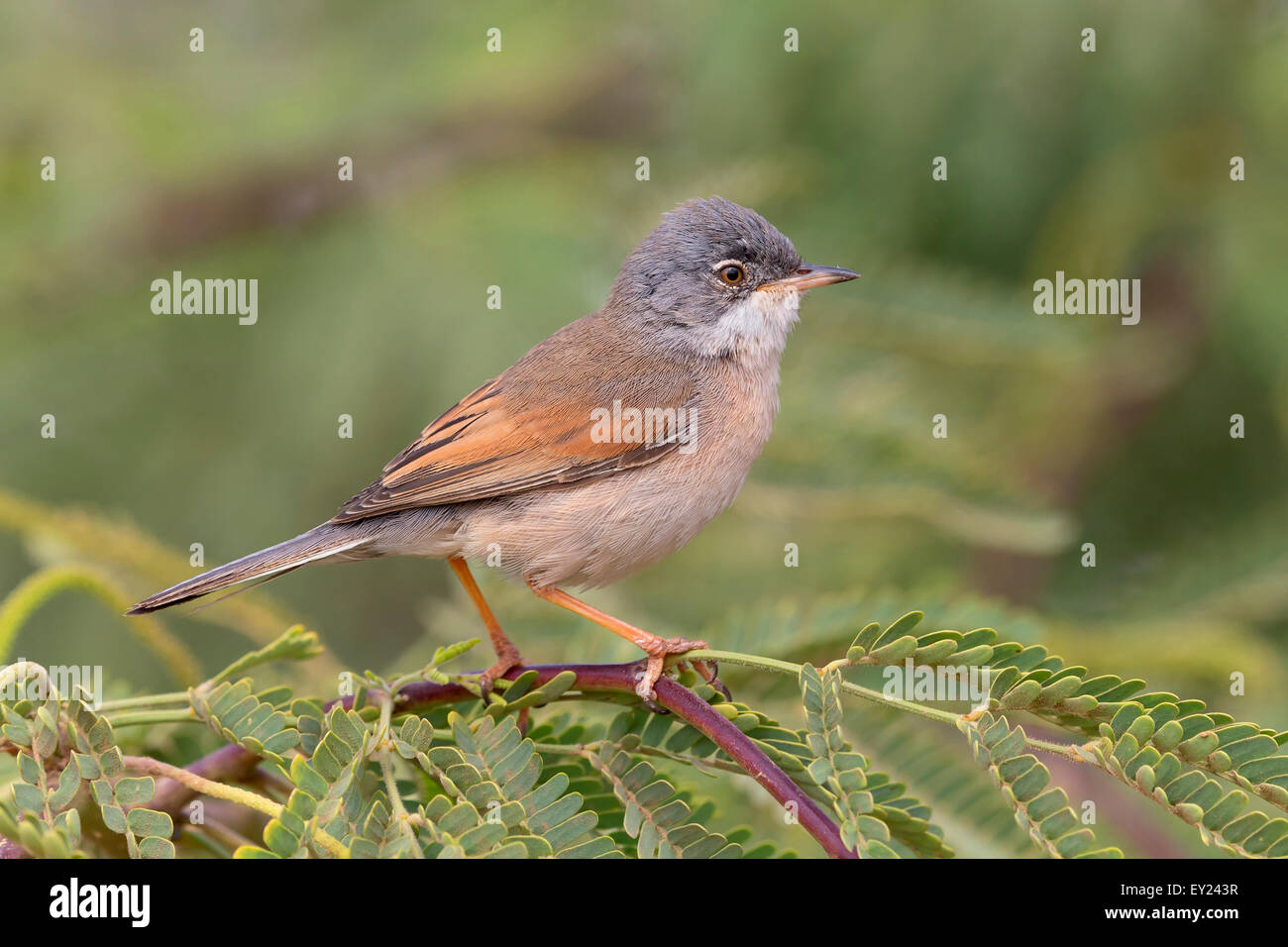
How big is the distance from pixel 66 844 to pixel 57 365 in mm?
4487

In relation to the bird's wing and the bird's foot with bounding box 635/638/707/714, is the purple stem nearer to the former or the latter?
the bird's foot with bounding box 635/638/707/714

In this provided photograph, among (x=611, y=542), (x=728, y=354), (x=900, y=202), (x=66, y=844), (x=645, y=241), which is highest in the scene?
(x=900, y=202)

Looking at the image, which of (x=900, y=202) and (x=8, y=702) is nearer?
(x=8, y=702)

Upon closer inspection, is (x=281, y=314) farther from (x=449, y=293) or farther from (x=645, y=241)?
(x=645, y=241)

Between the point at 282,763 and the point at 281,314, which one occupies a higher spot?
the point at 281,314

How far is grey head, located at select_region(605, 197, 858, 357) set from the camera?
14.1ft

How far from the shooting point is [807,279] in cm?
429

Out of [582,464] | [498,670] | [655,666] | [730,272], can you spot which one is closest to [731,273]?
[730,272]

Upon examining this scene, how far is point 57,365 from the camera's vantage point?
18.8 ft

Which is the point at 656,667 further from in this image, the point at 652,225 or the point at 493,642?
the point at 652,225

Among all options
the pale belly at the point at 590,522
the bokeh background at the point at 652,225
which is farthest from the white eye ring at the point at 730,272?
the pale belly at the point at 590,522

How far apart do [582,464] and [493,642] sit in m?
0.69

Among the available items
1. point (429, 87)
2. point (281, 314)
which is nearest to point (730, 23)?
point (429, 87)

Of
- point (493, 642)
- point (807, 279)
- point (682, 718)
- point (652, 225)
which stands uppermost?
point (652, 225)
